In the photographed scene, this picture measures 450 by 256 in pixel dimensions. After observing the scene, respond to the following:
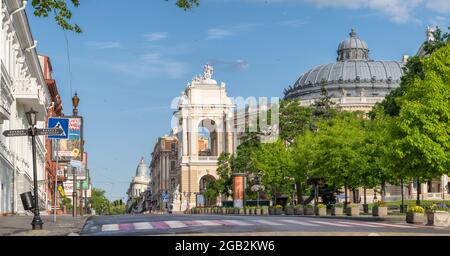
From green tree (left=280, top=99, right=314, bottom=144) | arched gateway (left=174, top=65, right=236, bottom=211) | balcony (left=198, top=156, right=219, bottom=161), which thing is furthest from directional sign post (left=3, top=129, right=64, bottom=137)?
balcony (left=198, top=156, right=219, bottom=161)

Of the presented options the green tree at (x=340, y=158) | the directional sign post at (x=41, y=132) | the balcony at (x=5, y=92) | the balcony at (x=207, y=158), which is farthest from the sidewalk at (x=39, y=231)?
the balcony at (x=207, y=158)

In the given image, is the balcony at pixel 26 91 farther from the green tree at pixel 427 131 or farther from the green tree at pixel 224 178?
the green tree at pixel 224 178

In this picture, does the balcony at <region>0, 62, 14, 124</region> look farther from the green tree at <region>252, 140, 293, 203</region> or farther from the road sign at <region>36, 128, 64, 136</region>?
the green tree at <region>252, 140, 293, 203</region>

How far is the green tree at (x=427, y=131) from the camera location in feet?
141

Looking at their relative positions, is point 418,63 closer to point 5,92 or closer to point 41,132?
point 5,92

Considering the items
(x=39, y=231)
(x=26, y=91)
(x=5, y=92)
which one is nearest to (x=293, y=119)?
(x=26, y=91)

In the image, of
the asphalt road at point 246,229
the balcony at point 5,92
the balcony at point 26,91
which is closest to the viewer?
the asphalt road at point 246,229

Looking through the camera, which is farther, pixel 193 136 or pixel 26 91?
pixel 193 136

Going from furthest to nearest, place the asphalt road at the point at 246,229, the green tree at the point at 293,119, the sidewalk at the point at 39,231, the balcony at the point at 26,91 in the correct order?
the green tree at the point at 293,119, the balcony at the point at 26,91, the sidewalk at the point at 39,231, the asphalt road at the point at 246,229

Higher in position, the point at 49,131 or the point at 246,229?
the point at 49,131

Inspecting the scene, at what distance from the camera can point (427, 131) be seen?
4384 cm
